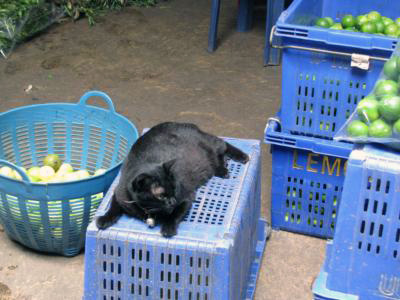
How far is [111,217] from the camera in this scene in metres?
2.60

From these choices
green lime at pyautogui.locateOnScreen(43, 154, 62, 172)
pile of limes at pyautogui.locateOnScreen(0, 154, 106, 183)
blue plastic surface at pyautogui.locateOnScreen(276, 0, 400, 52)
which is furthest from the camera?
green lime at pyautogui.locateOnScreen(43, 154, 62, 172)

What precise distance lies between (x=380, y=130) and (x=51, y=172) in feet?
6.43

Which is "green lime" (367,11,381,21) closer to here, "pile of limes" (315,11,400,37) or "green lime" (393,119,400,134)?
"pile of limes" (315,11,400,37)

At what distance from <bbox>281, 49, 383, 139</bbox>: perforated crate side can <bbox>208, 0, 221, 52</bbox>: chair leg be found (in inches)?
96.1

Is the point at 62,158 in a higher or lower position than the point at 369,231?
lower

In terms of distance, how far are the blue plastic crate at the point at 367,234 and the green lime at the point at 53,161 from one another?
189 cm

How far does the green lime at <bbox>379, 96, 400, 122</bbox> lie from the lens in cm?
209

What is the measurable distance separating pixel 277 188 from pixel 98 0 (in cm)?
389

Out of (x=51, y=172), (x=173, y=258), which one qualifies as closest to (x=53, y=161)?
(x=51, y=172)

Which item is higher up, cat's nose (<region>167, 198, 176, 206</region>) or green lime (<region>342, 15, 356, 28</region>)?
green lime (<region>342, 15, 356, 28</region>)

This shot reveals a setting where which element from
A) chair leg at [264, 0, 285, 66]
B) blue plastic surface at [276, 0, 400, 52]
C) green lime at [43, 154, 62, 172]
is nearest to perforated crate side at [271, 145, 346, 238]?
blue plastic surface at [276, 0, 400, 52]

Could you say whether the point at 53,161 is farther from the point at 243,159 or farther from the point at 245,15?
the point at 245,15

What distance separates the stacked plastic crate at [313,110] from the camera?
9.88 ft

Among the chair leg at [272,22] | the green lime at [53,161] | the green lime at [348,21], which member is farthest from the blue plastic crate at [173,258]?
the chair leg at [272,22]
